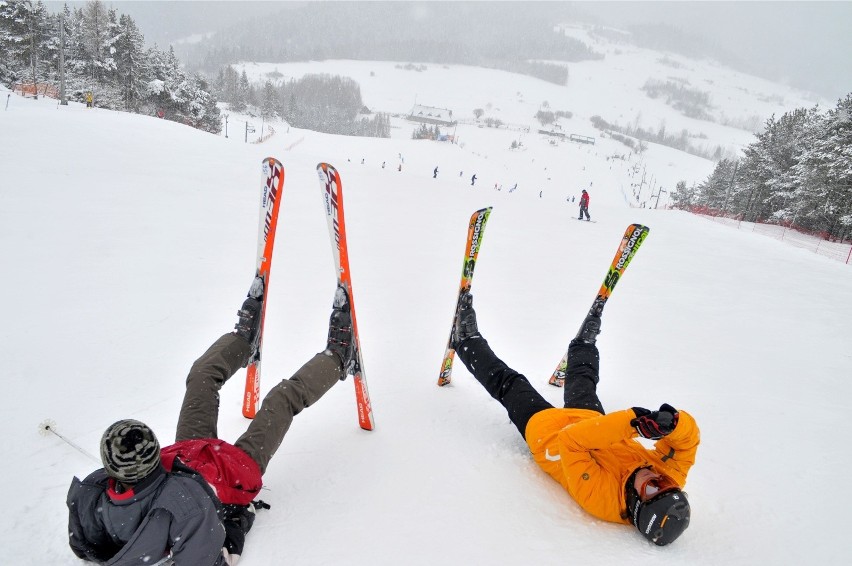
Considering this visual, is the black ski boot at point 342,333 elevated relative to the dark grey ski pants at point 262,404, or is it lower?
elevated

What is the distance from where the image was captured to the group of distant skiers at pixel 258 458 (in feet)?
4.95

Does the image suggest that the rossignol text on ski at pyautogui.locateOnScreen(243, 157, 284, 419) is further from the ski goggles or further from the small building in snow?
the small building in snow

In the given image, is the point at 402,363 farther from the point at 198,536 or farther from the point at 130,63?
the point at 130,63

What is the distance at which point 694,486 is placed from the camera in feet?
8.73

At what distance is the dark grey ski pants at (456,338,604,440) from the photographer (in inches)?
108

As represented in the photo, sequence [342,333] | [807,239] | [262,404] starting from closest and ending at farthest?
[262,404] → [342,333] → [807,239]

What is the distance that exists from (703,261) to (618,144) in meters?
144

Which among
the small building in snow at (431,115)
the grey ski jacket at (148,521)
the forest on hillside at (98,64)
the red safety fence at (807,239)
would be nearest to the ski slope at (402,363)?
the grey ski jacket at (148,521)

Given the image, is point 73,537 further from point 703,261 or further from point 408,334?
point 703,261

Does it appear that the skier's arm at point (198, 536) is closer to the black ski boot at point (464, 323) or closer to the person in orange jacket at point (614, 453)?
the person in orange jacket at point (614, 453)

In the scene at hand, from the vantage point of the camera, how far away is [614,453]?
7.91ft

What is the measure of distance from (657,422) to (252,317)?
2314mm

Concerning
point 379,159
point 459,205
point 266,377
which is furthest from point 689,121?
point 266,377

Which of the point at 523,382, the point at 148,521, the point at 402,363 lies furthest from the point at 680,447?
the point at 402,363
